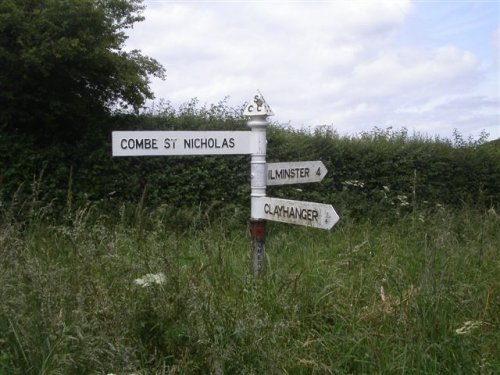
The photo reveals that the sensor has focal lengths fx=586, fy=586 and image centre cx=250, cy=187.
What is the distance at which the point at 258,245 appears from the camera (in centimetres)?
444

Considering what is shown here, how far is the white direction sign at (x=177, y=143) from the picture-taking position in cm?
440

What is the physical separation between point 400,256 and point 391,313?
4.25ft

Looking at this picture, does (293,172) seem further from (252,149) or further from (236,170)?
(236,170)

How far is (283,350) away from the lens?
3.19 metres

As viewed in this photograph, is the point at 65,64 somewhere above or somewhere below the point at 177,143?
above

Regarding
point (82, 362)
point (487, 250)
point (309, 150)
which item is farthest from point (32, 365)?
point (309, 150)

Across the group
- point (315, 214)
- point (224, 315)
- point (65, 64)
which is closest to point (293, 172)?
point (315, 214)

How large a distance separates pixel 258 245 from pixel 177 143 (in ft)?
3.25

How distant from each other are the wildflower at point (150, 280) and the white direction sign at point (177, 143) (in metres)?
1.24

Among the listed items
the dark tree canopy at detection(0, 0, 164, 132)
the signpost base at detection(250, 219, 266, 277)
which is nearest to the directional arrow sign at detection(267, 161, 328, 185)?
the signpost base at detection(250, 219, 266, 277)

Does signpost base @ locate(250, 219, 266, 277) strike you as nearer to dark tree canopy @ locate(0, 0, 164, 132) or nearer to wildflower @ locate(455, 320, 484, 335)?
wildflower @ locate(455, 320, 484, 335)

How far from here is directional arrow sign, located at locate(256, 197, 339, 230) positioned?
13.2 ft

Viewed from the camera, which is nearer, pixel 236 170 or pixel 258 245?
pixel 258 245

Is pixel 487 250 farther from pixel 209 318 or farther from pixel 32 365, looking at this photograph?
pixel 32 365
